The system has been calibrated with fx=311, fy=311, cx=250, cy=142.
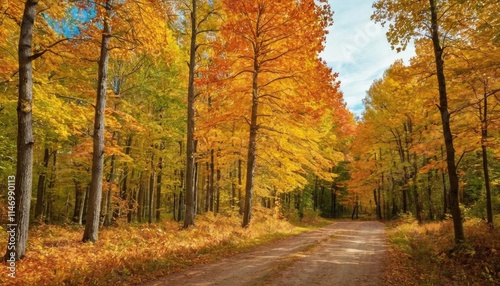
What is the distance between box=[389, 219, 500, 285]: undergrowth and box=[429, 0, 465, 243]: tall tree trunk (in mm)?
605

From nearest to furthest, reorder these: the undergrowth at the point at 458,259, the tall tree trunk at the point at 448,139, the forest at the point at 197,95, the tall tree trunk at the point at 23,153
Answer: the tall tree trunk at the point at 23,153 → the undergrowth at the point at 458,259 → the forest at the point at 197,95 → the tall tree trunk at the point at 448,139

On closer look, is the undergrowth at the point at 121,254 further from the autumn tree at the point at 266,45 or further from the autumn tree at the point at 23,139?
the autumn tree at the point at 266,45

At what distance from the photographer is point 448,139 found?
1038cm

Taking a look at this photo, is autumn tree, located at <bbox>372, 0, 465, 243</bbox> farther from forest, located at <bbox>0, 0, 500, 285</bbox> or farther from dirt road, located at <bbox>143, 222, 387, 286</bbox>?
dirt road, located at <bbox>143, 222, 387, 286</bbox>

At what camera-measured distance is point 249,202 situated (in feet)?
50.9

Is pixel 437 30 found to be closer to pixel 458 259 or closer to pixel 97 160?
pixel 458 259

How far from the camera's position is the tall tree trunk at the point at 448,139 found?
10188mm

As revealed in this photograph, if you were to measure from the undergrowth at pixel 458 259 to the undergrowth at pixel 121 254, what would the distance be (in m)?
5.89

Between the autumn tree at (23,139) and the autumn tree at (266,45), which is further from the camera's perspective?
the autumn tree at (266,45)

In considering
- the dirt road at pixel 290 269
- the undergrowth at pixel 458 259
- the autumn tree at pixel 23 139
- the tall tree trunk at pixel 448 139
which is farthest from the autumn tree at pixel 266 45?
the autumn tree at pixel 23 139

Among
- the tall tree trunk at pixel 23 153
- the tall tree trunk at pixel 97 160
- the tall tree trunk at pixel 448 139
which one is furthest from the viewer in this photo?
the tall tree trunk at pixel 97 160

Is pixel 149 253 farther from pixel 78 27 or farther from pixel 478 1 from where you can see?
pixel 478 1

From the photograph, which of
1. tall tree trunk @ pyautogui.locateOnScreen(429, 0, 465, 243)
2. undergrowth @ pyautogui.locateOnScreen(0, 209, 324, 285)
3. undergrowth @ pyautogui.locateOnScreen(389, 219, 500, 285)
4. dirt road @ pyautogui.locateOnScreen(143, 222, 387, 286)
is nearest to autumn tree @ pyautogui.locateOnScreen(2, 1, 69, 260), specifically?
undergrowth @ pyautogui.locateOnScreen(0, 209, 324, 285)

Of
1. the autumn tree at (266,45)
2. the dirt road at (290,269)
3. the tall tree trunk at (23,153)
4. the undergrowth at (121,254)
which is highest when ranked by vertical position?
the autumn tree at (266,45)
